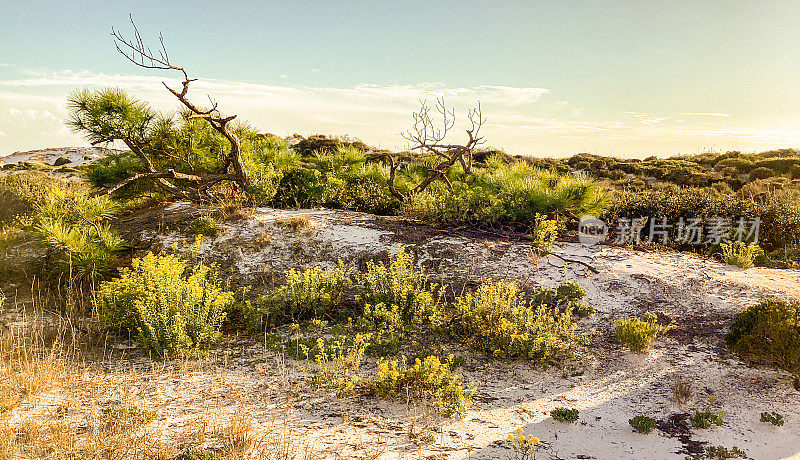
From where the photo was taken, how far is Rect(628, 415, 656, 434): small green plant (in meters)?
4.31

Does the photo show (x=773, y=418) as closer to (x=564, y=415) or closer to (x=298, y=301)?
(x=564, y=415)

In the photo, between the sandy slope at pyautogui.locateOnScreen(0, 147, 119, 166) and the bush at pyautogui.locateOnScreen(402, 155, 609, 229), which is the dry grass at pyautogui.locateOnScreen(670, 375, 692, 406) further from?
the sandy slope at pyautogui.locateOnScreen(0, 147, 119, 166)

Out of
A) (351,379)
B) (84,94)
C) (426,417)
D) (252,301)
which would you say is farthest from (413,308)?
(84,94)

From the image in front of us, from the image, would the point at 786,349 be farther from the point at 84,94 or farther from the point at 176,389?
the point at 84,94

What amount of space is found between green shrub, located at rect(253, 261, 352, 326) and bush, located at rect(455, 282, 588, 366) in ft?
5.93

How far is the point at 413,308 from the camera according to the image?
6055mm

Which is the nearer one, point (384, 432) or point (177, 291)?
Answer: point (384, 432)

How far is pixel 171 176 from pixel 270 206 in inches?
82.4

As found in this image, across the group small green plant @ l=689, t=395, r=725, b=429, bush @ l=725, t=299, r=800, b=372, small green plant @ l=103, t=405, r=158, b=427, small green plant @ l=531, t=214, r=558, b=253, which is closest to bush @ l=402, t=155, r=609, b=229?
small green plant @ l=531, t=214, r=558, b=253

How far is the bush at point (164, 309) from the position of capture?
5.41 meters

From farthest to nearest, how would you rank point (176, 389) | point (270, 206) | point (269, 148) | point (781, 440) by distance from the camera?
point (269, 148), point (270, 206), point (176, 389), point (781, 440)

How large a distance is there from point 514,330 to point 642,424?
5.32ft

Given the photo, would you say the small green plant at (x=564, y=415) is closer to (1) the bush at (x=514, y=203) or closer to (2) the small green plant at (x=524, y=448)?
(2) the small green plant at (x=524, y=448)

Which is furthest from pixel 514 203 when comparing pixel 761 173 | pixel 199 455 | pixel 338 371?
pixel 761 173
